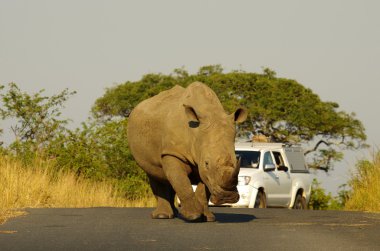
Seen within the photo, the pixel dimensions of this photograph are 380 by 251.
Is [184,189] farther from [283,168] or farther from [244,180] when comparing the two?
[283,168]

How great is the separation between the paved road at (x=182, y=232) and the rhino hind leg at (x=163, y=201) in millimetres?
331

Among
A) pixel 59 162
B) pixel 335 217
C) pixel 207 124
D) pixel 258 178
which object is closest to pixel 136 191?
pixel 59 162

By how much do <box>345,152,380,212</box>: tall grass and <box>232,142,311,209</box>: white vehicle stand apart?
2705 mm

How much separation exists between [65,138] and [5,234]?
17.7 metres

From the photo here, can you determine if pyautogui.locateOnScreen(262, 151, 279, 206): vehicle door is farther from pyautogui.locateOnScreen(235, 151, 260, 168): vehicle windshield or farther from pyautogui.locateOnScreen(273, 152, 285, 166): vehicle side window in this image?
pyautogui.locateOnScreen(273, 152, 285, 166): vehicle side window

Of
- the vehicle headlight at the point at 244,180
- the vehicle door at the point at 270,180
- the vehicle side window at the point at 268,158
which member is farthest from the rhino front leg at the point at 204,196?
the vehicle side window at the point at 268,158

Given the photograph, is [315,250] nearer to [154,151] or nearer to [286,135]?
[154,151]

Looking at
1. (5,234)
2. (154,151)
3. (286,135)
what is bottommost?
(5,234)

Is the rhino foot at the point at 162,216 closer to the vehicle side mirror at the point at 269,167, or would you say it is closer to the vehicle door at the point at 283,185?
the vehicle side mirror at the point at 269,167

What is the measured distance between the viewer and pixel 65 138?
97.9 ft

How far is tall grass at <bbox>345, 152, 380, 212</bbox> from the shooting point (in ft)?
68.1

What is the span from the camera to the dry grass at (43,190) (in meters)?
20.6

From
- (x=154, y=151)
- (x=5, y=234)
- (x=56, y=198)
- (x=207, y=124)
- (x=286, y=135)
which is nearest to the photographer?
(x=5, y=234)

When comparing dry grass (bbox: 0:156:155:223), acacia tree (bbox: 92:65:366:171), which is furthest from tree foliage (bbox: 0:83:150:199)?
acacia tree (bbox: 92:65:366:171)
